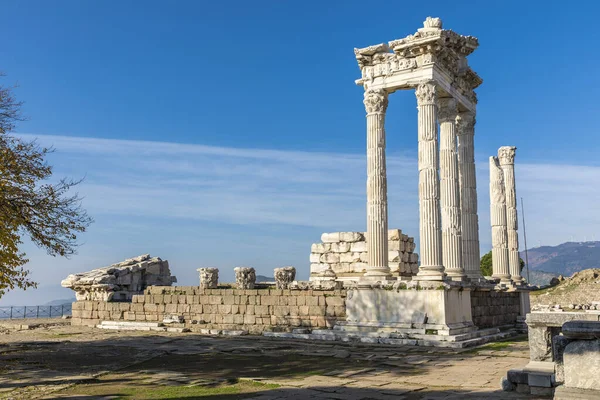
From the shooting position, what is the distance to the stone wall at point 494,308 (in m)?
19.2

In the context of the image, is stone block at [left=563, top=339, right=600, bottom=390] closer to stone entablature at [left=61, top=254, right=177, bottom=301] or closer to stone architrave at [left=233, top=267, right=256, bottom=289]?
stone architrave at [left=233, top=267, right=256, bottom=289]

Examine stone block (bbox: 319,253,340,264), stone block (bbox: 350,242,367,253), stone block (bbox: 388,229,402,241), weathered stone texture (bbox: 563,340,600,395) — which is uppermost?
stone block (bbox: 388,229,402,241)

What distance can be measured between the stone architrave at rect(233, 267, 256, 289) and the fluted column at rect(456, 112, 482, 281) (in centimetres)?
800

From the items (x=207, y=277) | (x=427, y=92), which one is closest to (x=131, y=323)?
(x=207, y=277)

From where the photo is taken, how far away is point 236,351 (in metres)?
15.2

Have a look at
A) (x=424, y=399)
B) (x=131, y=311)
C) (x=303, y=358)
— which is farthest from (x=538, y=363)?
(x=131, y=311)

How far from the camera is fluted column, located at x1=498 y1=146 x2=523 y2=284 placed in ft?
77.4

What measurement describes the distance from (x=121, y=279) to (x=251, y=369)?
1718 centimetres

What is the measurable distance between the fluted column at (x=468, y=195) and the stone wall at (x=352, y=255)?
10.4 ft

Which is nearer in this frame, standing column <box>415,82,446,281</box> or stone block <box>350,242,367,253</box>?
standing column <box>415,82,446,281</box>

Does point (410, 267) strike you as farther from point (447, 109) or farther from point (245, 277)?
point (447, 109)

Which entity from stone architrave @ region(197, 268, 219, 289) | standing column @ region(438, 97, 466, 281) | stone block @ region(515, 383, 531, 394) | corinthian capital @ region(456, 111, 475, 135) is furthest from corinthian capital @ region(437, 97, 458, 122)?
stone block @ region(515, 383, 531, 394)

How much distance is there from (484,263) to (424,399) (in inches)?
1804

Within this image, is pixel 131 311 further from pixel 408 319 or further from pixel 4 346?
pixel 408 319
